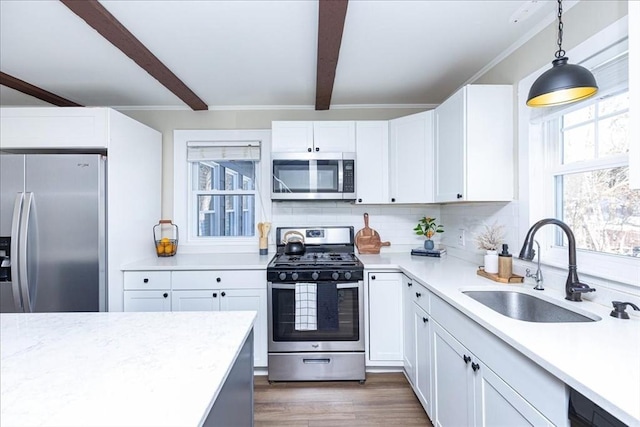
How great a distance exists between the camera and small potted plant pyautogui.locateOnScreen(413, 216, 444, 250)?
2.95 meters

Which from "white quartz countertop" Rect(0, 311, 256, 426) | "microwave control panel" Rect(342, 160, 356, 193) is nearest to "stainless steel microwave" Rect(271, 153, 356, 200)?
"microwave control panel" Rect(342, 160, 356, 193)

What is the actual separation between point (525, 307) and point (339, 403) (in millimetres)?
1383

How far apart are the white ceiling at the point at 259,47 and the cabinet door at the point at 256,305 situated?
1.75 meters

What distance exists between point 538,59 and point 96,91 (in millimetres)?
3456

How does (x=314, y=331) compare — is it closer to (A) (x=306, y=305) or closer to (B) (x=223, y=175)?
(A) (x=306, y=305)

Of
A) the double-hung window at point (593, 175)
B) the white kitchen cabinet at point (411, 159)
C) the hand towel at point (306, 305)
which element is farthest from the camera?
the white kitchen cabinet at point (411, 159)

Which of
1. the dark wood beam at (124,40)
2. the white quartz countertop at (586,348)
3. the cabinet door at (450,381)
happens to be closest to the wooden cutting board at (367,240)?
the cabinet door at (450,381)

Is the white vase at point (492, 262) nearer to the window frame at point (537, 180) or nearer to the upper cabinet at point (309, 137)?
the window frame at point (537, 180)

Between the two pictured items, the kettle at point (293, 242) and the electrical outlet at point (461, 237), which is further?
the kettle at point (293, 242)

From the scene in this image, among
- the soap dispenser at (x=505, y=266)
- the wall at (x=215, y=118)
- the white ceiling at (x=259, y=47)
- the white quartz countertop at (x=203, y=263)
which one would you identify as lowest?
the white quartz countertop at (x=203, y=263)

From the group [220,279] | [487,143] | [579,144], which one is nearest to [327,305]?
[220,279]

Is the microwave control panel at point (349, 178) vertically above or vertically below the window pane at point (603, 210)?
above

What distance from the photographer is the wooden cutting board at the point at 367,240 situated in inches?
121

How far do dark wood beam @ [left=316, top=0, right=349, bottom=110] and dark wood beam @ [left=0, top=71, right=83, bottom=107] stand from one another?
2.44 meters
